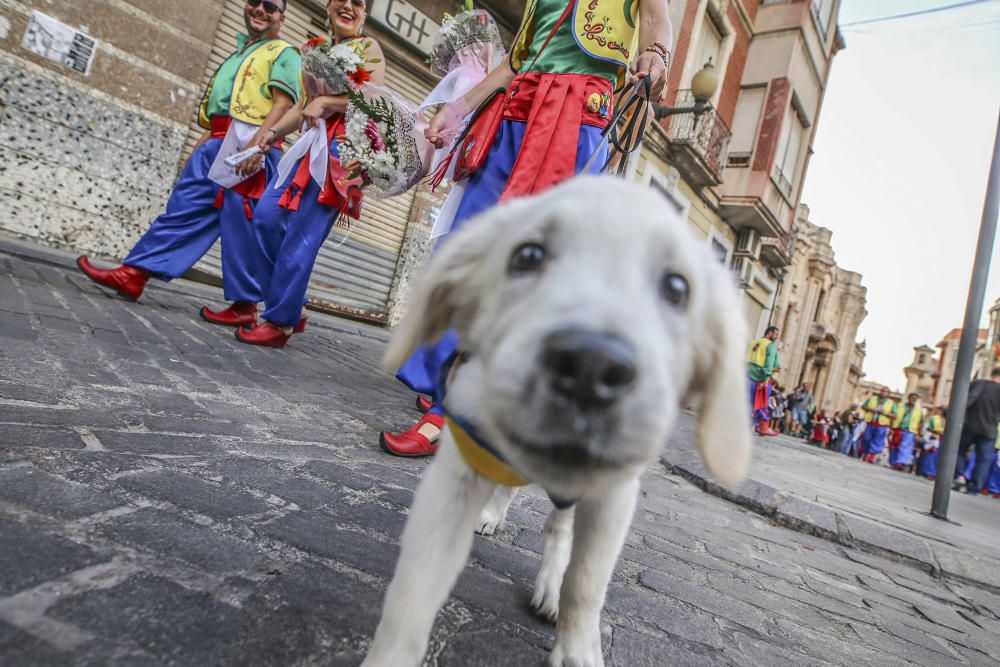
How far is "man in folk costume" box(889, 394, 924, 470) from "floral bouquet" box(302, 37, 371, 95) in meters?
22.3

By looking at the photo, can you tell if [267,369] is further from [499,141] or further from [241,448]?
[499,141]

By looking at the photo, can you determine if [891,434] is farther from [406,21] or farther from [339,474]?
[339,474]

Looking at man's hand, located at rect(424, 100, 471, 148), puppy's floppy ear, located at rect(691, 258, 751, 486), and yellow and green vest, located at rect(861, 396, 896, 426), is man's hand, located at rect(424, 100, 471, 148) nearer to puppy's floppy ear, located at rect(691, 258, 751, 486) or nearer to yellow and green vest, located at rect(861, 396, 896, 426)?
puppy's floppy ear, located at rect(691, 258, 751, 486)

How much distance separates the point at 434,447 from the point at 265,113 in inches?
136

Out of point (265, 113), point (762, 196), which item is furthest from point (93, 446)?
point (762, 196)

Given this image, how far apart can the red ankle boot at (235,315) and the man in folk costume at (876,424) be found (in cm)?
2442

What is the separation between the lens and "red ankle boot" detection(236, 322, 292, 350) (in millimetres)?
4719

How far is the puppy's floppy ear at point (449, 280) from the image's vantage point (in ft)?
4.36

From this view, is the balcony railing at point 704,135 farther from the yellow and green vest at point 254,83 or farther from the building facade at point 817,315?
the building facade at point 817,315

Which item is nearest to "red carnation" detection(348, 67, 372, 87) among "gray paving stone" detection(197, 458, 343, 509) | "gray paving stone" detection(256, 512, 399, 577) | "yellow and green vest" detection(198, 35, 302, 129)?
"yellow and green vest" detection(198, 35, 302, 129)

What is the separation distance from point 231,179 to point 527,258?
4276mm

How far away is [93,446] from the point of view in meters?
1.91

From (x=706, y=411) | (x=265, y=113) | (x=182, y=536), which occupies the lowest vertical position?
(x=182, y=536)

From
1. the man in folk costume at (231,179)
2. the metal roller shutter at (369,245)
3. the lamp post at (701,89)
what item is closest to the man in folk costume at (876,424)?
the lamp post at (701,89)
